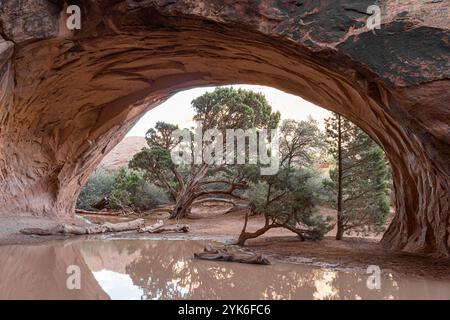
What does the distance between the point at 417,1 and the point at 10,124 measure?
8.57 metres

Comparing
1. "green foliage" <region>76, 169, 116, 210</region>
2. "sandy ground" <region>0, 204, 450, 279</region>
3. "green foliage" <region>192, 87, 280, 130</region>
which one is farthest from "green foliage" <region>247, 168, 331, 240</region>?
"green foliage" <region>76, 169, 116, 210</region>

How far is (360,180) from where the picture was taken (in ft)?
37.3

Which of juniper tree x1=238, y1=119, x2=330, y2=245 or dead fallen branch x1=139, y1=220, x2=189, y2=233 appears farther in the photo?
A: dead fallen branch x1=139, y1=220, x2=189, y2=233

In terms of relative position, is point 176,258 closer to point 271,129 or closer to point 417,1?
point 417,1

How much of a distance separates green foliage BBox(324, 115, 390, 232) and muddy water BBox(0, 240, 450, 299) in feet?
17.3

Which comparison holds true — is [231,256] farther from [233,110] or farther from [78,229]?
[233,110]

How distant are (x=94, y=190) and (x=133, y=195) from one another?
530 cm

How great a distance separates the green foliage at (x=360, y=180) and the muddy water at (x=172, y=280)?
527cm

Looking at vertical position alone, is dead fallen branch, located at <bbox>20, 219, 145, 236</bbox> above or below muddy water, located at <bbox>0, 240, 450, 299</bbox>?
above

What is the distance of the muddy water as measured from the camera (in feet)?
13.6

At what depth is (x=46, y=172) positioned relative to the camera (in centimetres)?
1107

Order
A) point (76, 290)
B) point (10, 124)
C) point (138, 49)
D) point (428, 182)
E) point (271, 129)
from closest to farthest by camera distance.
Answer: point (76, 290) → point (428, 182) → point (138, 49) → point (10, 124) → point (271, 129)

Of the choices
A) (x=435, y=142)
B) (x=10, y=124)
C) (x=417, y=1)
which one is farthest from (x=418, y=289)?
(x=10, y=124)

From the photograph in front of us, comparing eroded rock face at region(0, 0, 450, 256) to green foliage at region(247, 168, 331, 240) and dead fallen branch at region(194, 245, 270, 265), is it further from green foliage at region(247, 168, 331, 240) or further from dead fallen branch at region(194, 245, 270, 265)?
dead fallen branch at region(194, 245, 270, 265)
